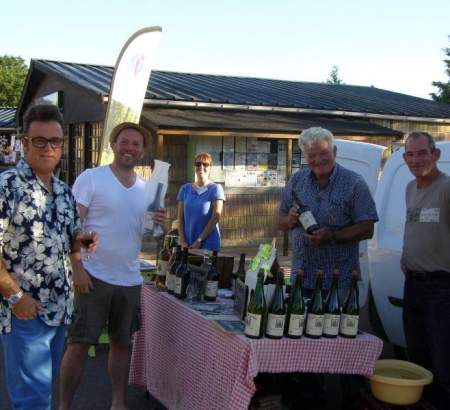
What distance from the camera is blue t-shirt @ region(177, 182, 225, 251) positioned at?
256 inches

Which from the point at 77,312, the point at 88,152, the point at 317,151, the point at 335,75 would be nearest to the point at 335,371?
the point at 317,151

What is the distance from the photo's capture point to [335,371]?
11.1ft

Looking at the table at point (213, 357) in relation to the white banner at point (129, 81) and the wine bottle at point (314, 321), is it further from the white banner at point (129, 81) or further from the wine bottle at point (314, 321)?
the white banner at point (129, 81)

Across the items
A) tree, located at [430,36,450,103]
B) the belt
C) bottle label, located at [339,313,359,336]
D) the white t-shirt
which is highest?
tree, located at [430,36,450,103]

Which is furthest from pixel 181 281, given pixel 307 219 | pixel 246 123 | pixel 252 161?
pixel 252 161

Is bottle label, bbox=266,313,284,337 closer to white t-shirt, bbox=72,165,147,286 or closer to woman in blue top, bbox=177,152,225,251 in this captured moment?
white t-shirt, bbox=72,165,147,286

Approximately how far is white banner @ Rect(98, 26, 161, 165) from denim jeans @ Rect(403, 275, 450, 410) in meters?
4.53

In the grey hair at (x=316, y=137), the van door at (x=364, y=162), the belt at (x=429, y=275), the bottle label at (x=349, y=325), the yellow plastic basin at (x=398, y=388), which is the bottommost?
the yellow plastic basin at (x=398, y=388)

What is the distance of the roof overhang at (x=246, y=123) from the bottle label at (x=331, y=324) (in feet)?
27.4

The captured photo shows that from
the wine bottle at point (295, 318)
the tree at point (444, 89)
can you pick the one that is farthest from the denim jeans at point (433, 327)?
the tree at point (444, 89)

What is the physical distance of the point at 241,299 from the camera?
3.66 metres

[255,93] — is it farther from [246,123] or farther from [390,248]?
[390,248]

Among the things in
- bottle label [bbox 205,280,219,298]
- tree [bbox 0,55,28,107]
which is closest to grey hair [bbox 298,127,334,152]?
bottle label [bbox 205,280,219,298]

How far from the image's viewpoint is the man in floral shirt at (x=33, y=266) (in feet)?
9.61
